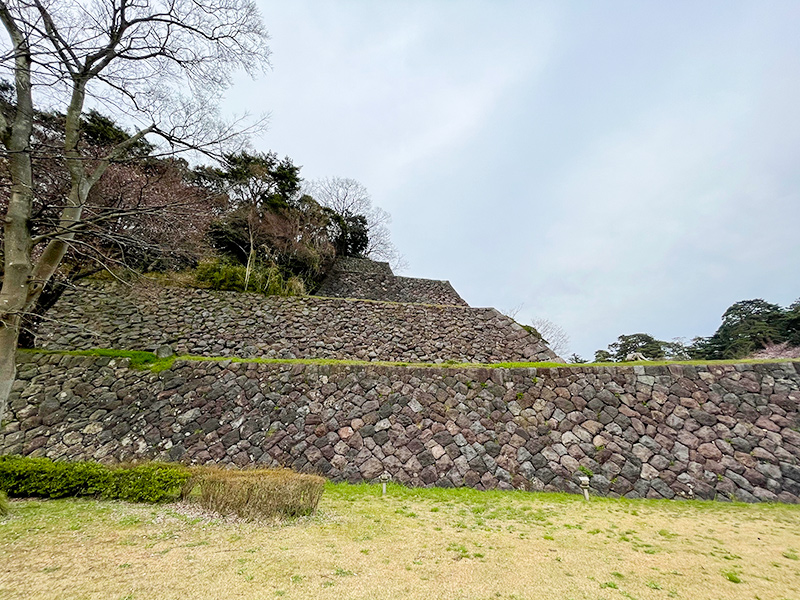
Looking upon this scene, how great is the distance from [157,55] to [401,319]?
8790mm

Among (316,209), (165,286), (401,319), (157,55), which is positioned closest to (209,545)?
(157,55)

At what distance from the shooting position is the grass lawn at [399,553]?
2570 millimetres

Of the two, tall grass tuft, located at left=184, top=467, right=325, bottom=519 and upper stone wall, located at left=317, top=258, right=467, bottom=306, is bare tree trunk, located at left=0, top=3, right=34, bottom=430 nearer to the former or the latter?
tall grass tuft, located at left=184, top=467, right=325, bottom=519

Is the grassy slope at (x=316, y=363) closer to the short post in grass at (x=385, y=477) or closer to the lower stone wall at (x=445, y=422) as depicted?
the lower stone wall at (x=445, y=422)

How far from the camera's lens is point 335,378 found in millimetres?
7750

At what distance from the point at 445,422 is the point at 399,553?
3.80 meters

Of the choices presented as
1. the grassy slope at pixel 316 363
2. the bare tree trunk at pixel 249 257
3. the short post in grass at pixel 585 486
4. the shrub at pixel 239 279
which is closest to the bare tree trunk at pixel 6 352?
the grassy slope at pixel 316 363

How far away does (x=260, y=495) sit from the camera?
4.20 meters

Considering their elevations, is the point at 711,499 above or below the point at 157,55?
below

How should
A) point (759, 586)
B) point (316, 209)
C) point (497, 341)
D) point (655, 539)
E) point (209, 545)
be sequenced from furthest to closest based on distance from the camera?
point (316, 209) < point (497, 341) < point (655, 539) < point (209, 545) < point (759, 586)

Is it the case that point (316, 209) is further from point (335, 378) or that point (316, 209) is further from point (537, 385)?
point (537, 385)

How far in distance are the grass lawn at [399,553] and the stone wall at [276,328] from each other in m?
5.48

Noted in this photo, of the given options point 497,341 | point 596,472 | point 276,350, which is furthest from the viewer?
point 497,341

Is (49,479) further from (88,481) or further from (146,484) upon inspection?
(146,484)
